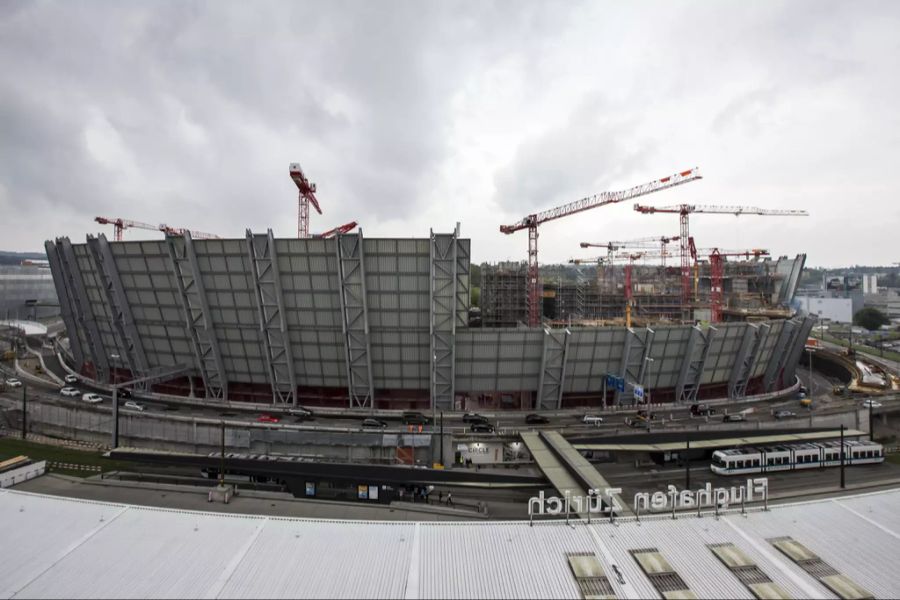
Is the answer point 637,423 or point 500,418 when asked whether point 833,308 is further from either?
point 500,418

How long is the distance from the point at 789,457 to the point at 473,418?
92.6 ft

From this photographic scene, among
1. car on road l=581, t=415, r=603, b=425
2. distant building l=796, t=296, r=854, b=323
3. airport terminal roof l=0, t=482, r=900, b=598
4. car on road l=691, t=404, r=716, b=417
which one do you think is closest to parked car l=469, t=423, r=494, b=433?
car on road l=581, t=415, r=603, b=425

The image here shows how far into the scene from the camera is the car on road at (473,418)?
45.6m

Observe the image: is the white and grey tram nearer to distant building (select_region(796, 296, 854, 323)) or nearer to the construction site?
the construction site

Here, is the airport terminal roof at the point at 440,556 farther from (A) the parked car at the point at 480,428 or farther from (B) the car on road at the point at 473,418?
(B) the car on road at the point at 473,418

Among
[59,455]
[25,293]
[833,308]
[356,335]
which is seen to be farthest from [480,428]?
[833,308]

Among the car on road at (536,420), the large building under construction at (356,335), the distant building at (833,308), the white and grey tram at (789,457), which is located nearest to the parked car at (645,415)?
the large building under construction at (356,335)

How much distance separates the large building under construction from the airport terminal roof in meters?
28.3

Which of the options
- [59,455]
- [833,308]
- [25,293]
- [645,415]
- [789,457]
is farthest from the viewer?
[833,308]

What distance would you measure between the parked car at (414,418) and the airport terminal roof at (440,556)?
87.7 feet

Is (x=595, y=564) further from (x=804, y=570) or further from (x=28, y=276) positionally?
(x=28, y=276)

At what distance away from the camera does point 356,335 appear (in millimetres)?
48438

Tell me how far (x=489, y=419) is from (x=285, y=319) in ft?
82.8

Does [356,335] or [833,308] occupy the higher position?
[356,335]
